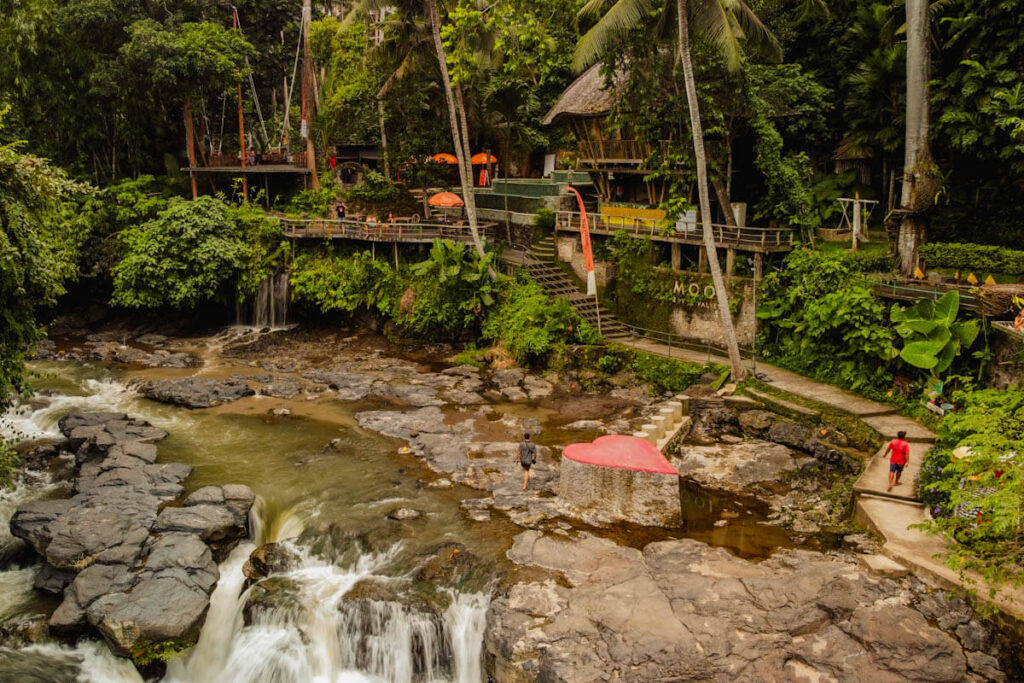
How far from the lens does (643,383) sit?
22.9 metres

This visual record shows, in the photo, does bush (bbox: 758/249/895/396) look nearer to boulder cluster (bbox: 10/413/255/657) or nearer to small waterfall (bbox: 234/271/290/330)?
boulder cluster (bbox: 10/413/255/657)

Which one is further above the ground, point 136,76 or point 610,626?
point 136,76

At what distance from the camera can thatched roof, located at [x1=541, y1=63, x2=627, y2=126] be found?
26916 millimetres

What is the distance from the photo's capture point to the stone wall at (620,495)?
48.5 feet

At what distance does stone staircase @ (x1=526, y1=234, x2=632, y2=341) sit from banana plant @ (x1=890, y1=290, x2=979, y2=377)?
8.97 m

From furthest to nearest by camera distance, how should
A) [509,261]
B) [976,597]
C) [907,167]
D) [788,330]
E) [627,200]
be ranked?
[627,200] → [509,261] → [788,330] → [907,167] → [976,597]

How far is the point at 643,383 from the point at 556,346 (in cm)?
314

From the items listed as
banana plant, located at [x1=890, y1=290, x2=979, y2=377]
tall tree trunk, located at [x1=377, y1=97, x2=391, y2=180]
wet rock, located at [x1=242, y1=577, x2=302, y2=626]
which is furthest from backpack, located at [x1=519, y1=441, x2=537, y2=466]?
tall tree trunk, located at [x1=377, y1=97, x2=391, y2=180]

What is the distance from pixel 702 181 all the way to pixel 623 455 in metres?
8.83

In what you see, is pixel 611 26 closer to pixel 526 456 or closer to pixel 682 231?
pixel 682 231

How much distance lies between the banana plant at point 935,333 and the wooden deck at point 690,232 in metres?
4.94

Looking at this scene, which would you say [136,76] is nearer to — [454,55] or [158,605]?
[454,55]

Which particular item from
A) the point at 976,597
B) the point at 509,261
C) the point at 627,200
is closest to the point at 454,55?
the point at 509,261

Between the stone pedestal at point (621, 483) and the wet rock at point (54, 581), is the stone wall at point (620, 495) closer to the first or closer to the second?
the stone pedestal at point (621, 483)
